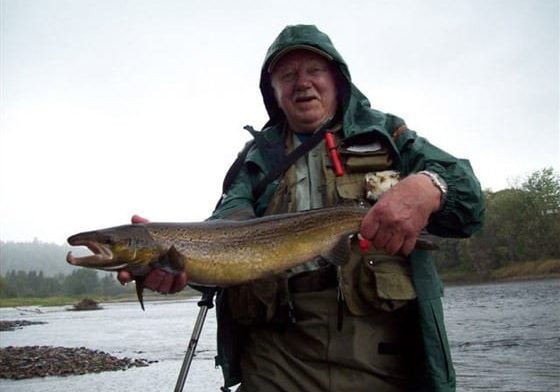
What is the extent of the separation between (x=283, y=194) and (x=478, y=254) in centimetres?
7759

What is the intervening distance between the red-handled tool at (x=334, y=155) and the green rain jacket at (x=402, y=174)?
0.41 ft

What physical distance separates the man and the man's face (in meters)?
0.01

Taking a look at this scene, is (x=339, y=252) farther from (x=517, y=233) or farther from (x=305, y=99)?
(x=517, y=233)

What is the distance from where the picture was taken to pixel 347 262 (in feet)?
11.5

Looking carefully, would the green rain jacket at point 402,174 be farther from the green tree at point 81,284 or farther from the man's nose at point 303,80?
the green tree at point 81,284

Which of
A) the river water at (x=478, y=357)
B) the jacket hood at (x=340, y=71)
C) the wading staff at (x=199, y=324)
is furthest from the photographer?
the river water at (x=478, y=357)

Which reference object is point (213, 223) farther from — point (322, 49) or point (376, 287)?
point (322, 49)

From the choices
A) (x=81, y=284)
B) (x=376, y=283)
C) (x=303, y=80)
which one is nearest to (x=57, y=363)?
(x=303, y=80)

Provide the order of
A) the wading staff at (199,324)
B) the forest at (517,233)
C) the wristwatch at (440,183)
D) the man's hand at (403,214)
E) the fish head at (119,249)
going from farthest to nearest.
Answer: the forest at (517,233) < the wading staff at (199,324) < the fish head at (119,249) < the wristwatch at (440,183) < the man's hand at (403,214)

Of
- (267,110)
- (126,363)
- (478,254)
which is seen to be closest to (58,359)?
(126,363)

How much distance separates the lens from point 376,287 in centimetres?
334

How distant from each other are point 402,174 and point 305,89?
980mm

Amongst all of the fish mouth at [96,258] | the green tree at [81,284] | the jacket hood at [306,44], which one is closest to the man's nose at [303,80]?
the jacket hood at [306,44]

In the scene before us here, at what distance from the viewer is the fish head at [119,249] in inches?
131
